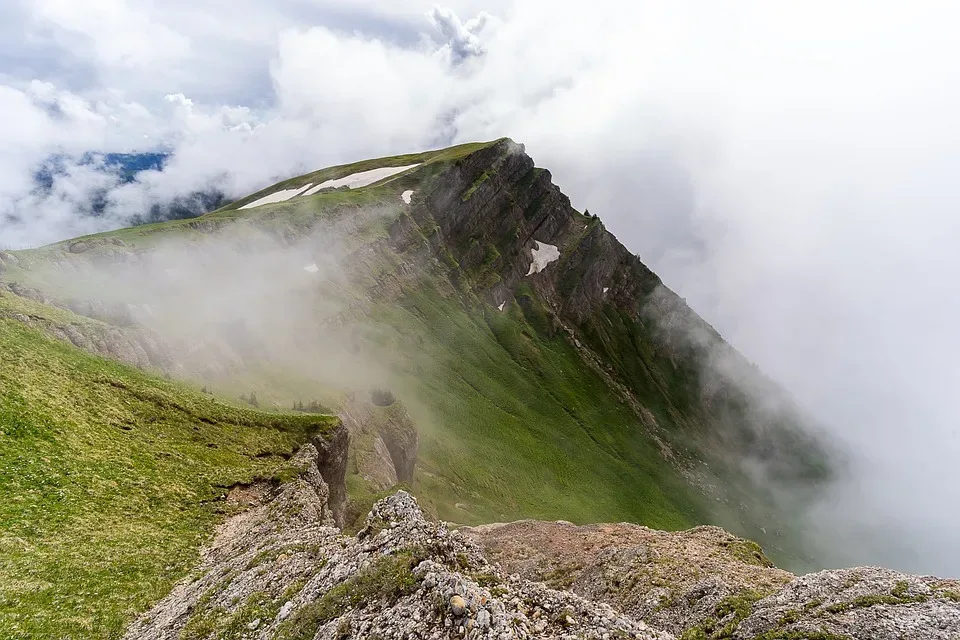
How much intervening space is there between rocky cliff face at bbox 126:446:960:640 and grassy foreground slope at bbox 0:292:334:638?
9.73 feet

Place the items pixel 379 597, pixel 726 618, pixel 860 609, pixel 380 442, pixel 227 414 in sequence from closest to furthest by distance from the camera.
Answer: pixel 379 597, pixel 860 609, pixel 726 618, pixel 227 414, pixel 380 442

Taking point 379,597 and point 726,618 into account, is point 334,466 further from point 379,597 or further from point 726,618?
point 726,618

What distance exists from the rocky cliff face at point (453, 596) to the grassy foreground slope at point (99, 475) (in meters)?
2.97

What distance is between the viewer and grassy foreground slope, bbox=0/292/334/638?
2477 centimetres

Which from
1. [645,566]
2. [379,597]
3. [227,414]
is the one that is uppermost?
[227,414]

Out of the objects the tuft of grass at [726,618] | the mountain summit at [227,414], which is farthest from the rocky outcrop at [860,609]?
the mountain summit at [227,414]

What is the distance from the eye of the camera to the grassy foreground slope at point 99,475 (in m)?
24.8

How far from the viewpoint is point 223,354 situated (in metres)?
84.8

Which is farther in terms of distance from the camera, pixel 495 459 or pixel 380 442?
pixel 495 459

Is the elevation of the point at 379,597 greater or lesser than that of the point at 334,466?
lesser

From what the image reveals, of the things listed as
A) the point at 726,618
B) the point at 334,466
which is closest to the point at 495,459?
the point at 334,466

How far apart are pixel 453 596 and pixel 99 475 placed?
31590 millimetres

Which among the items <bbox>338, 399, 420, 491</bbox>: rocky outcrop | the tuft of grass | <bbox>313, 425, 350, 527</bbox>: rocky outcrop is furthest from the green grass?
the tuft of grass

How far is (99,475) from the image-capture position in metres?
34.7
